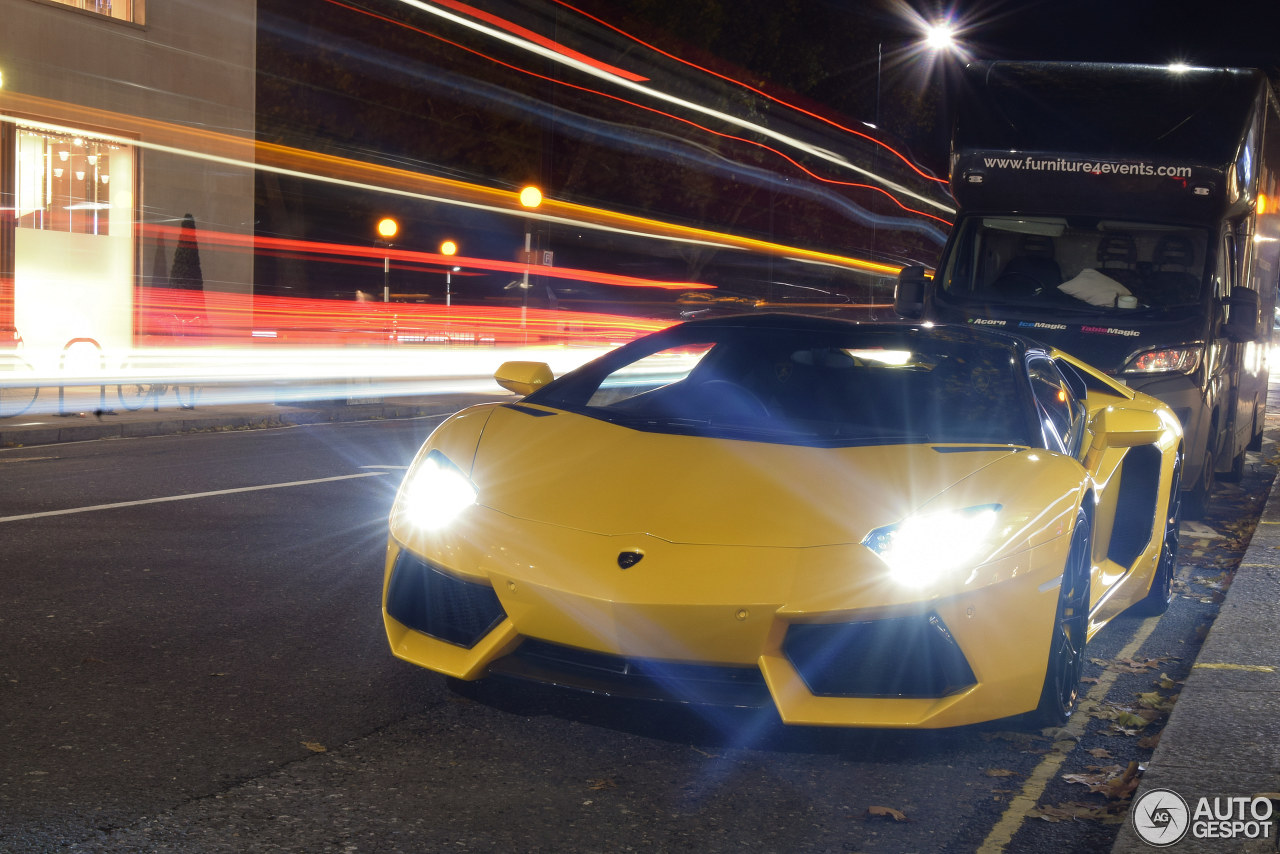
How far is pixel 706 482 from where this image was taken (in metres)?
4.36

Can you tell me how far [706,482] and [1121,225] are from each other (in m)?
7.38

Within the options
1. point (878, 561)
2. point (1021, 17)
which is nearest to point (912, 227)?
point (1021, 17)

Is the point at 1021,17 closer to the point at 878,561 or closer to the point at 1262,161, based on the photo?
the point at 1262,161

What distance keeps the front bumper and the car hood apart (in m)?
0.13

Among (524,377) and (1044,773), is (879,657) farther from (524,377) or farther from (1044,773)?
(524,377)

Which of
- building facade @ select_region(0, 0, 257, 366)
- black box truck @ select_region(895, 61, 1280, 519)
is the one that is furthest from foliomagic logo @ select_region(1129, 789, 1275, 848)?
building facade @ select_region(0, 0, 257, 366)

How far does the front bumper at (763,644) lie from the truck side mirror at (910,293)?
279 inches

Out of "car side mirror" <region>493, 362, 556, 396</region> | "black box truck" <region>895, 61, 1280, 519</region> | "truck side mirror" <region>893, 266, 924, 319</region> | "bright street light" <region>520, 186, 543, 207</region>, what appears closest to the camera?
"car side mirror" <region>493, 362, 556, 396</region>

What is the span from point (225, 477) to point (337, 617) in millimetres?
4975

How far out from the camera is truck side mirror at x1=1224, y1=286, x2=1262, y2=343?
32.7 ft

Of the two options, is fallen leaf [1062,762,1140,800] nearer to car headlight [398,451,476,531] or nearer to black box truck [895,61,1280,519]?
car headlight [398,451,476,531]

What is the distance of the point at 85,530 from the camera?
7684mm

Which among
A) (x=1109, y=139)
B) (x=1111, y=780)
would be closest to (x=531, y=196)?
(x=1109, y=139)

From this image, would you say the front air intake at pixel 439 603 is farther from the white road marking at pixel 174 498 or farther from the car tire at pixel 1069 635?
the white road marking at pixel 174 498
